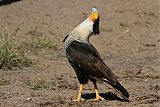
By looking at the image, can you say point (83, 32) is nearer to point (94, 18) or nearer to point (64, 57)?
point (94, 18)

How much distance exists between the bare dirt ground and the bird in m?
0.33

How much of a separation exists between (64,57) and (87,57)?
432 cm

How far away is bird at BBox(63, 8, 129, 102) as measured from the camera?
730cm

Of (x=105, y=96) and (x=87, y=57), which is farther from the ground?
(x=87, y=57)

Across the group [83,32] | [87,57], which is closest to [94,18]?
[83,32]

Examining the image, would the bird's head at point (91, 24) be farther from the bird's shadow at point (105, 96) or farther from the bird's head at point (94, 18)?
the bird's shadow at point (105, 96)

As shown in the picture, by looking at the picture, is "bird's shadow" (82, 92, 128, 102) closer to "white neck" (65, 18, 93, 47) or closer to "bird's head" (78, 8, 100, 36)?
"white neck" (65, 18, 93, 47)

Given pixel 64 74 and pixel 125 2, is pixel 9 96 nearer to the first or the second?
pixel 64 74

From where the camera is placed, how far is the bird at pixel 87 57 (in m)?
7.30

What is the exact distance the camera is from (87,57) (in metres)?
7.39

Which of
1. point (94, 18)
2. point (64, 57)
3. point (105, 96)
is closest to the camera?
point (94, 18)

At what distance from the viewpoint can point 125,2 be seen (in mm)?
16391

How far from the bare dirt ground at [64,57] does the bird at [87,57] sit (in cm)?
33

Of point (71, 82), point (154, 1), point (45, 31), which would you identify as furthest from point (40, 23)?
point (71, 82)
